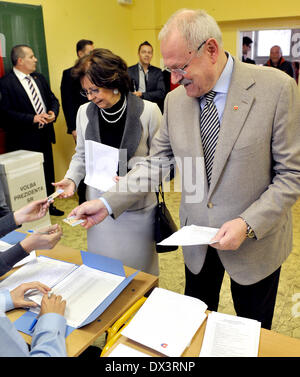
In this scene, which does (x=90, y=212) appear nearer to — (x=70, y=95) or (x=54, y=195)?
(x=54, y=195)

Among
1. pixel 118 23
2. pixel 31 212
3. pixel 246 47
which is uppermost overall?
pixel 118 23

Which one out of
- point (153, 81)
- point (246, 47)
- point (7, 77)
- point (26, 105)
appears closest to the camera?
point (7, 77)

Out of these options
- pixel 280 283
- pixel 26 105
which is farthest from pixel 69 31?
pixel 280 283

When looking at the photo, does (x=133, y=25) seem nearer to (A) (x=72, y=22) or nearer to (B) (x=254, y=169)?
(A) (x=72, y=22)

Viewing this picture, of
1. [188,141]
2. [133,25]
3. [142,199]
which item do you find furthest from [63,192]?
[133,25]

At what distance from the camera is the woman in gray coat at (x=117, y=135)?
5.91ft

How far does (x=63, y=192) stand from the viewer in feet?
5.93

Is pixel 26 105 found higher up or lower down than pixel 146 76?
lower down

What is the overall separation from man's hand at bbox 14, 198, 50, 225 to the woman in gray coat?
5.1 inches

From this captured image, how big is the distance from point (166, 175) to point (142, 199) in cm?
24

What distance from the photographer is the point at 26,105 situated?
3916 mm

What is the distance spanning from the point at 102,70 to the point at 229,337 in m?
1.32

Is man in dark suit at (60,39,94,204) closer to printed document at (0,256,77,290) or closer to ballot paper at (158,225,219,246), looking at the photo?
printed document at (0,256,77,290)

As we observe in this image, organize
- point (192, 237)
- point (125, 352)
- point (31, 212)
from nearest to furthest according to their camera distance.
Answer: point (125, 352) → point (192, 237) → point (31, 212)
